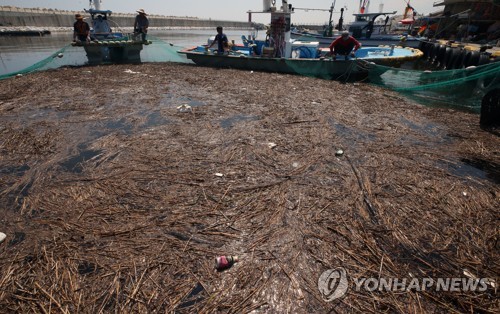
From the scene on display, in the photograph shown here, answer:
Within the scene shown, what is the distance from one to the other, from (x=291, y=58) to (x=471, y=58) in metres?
9.31

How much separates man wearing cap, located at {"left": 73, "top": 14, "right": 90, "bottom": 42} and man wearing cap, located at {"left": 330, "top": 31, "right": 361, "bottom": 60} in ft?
41.2

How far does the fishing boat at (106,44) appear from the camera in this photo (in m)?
13.7

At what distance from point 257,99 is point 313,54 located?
620cm

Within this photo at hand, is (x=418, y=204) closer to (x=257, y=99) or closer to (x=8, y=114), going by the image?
(x=257, y=99)

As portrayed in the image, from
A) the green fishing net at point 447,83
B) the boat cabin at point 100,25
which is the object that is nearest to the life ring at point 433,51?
the green fishing net at point 447,83

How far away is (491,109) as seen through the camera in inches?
249

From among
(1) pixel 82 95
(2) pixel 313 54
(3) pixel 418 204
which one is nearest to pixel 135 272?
(3) pixel 418 204

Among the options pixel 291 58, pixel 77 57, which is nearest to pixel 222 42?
pixel 291 58

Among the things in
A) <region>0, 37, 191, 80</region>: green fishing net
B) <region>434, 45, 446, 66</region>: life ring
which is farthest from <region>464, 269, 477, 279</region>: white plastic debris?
<region>434, 45, 446, 66</region>: life ring

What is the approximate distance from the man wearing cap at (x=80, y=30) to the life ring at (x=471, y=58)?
2003 centimetres

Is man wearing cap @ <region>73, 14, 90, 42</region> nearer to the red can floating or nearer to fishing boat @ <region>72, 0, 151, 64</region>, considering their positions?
fishing boat @ <region>72, 0, 151, 64</region>

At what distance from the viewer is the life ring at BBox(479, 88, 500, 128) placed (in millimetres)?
6207

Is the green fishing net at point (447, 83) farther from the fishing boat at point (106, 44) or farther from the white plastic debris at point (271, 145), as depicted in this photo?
the fishing boat at point (106, 44)

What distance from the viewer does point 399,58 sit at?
1152 centimetres
